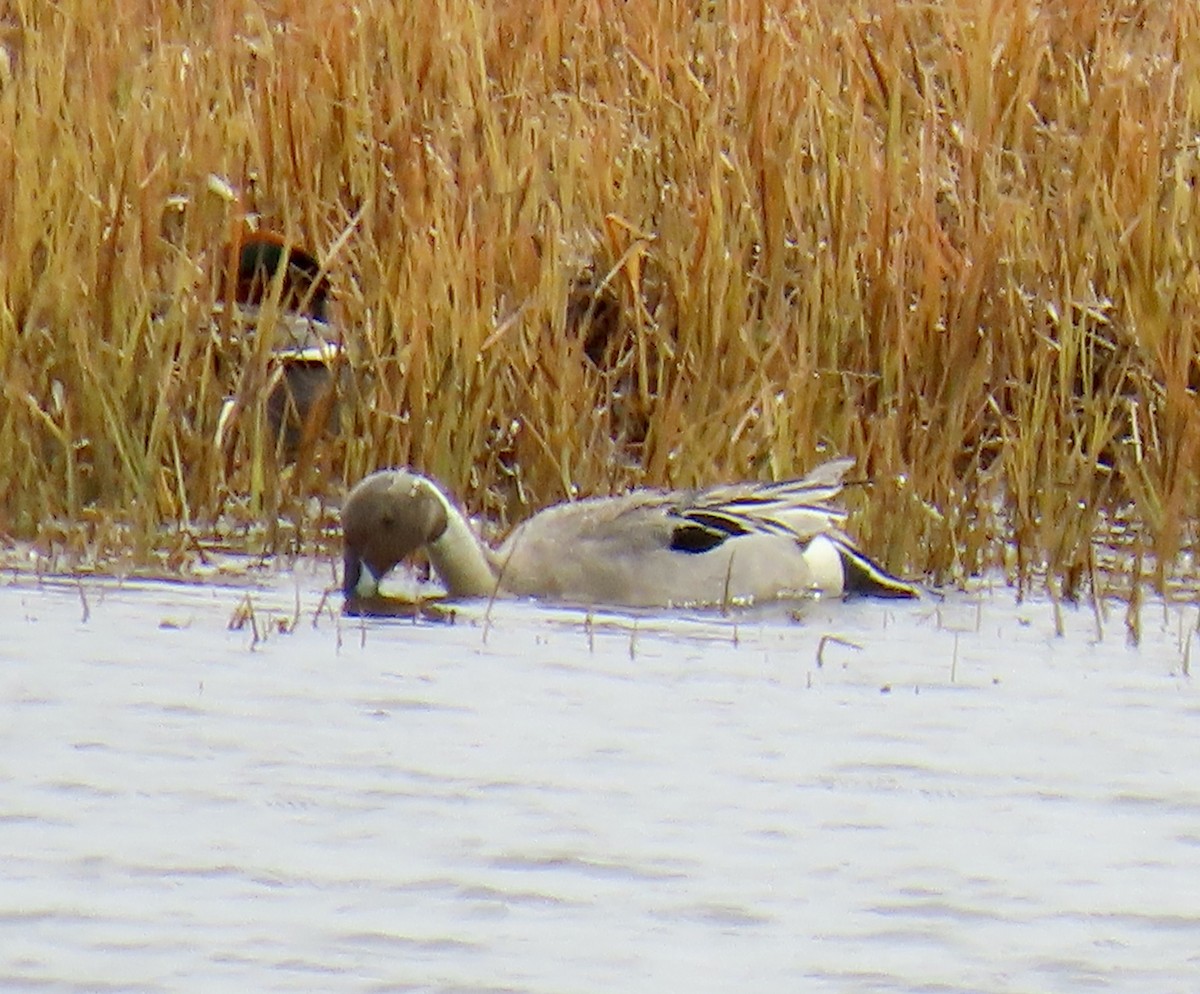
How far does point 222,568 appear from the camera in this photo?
21.2 feet

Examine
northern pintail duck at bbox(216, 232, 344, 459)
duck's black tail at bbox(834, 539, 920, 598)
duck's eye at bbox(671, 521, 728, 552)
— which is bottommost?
duck's black tail at bbox(834, 539, 920, 598)

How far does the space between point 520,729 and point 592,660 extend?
66 cm

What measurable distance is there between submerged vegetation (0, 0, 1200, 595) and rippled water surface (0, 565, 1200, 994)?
2.02 feet

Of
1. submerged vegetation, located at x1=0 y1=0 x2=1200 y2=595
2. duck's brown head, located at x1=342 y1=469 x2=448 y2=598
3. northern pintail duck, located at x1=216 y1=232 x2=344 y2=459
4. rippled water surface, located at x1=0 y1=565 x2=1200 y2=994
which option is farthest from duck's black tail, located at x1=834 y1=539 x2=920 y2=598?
northern pintail duck, located at x1=216 y1=232 x2=344 y2=459

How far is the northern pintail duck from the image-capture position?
6.76 metres

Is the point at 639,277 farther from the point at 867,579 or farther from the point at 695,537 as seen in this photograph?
the point at 867,579

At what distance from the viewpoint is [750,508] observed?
256 inches

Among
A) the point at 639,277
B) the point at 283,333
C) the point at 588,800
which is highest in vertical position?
the point at 639,277

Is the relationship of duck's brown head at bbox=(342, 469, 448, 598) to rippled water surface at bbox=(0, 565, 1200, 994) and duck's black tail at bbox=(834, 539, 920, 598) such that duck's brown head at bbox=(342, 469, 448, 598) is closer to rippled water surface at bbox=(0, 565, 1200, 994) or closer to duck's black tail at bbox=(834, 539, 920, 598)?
rippled water surface at bbox=(0, 565, 1200, 994)

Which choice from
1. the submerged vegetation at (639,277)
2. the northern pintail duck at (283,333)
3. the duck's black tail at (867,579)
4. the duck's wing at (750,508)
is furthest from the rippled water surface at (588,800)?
the northern pintail duck at (283,333)

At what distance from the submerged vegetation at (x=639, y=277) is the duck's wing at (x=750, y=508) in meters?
0.18

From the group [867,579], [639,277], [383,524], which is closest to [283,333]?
[639,277]

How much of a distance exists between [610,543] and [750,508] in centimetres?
34

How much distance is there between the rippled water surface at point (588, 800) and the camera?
3691 millimetres
